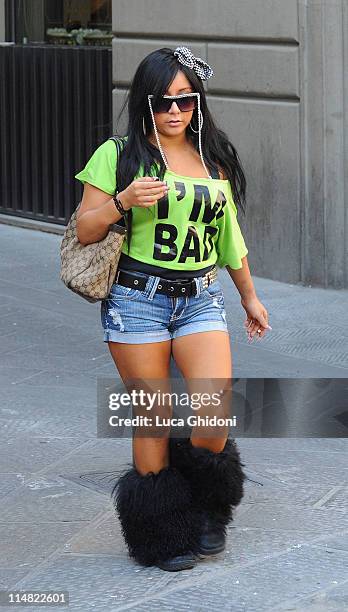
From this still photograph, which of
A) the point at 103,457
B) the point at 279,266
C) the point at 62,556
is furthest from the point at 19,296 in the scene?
the point at 62,556

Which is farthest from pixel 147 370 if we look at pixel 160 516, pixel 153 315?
pixel 160 516

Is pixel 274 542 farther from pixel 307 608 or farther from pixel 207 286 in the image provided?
pixel 207 286

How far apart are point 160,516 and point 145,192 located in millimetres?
→ 1134

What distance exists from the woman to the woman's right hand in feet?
0.18

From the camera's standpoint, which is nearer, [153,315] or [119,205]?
[119,205]

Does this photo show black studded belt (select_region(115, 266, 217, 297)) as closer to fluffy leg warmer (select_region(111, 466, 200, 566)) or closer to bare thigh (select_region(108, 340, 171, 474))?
bare thigh (select_region(108, 340, 171, 474))

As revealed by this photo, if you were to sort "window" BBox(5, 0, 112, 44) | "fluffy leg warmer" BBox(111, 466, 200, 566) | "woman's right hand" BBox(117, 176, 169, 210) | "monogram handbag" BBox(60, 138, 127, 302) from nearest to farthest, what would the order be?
1. "woman's right hand" BBox(117, 176, 169, 210)
2. "monogram handbag" BBox(60, 138, 127, 302)
3. "fluffy leg warmer" BBox(111, 466, 200, 566)
4. "window" BBox(5, 0, 112, 44)

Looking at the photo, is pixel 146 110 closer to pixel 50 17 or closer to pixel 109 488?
pixel 109 488

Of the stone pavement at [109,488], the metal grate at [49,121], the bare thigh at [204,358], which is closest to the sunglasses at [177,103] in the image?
the bare thigh at [204,358]

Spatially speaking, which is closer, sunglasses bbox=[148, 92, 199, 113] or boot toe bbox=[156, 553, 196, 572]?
sunglasses bbox=[148, 92, 199, 113]

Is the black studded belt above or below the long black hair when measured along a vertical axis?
below

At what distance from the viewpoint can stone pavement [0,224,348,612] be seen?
14.9ft

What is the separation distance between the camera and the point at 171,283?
4.58 m

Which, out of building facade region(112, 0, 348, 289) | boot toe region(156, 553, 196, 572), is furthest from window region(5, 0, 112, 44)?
boot toe region(156, 553, 196, 572)
